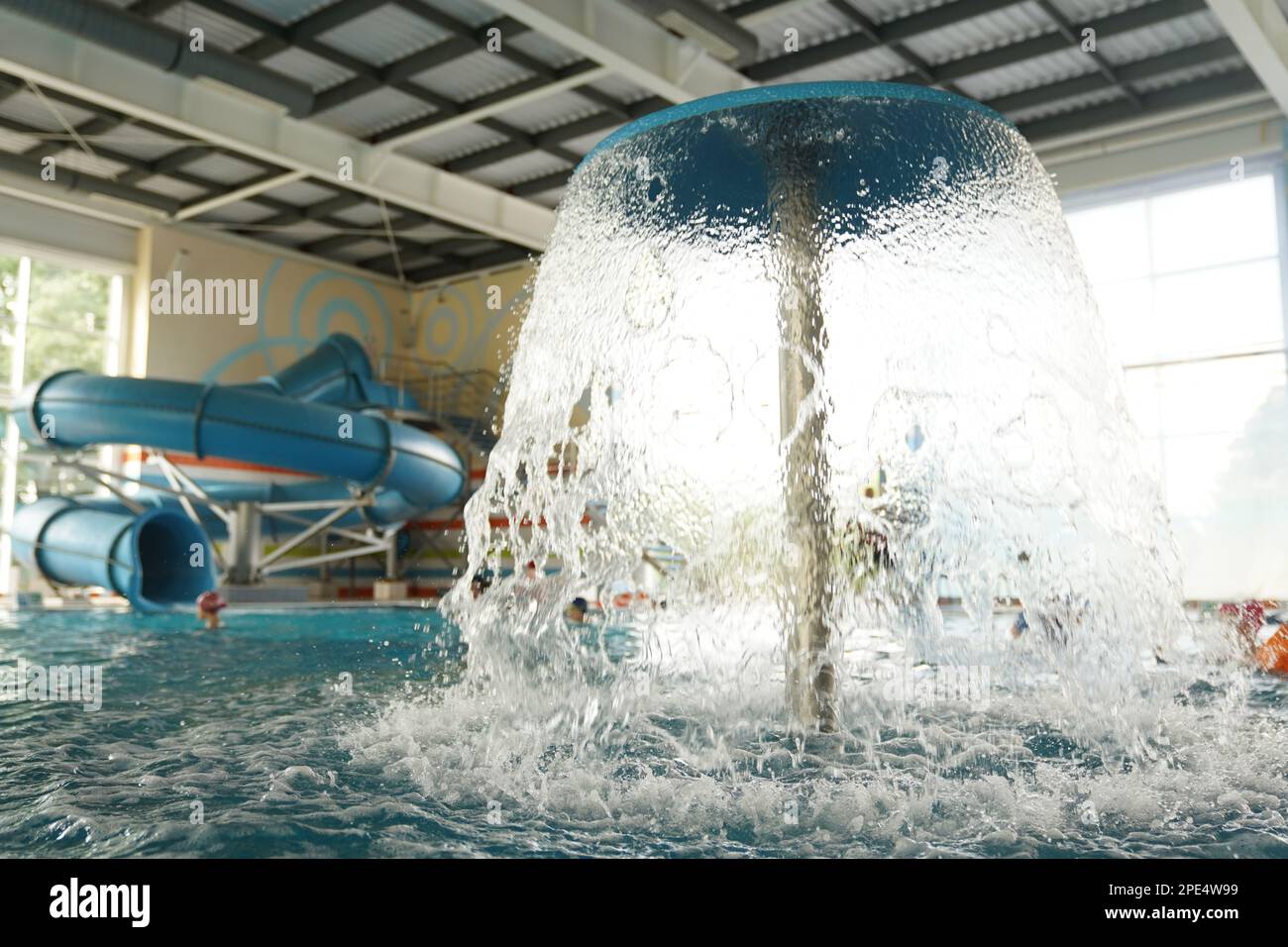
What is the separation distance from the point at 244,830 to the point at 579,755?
36.2 inches

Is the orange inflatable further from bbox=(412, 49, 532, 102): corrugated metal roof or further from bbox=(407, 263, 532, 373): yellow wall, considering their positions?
bbox=(407, 263, 532, 373): yellow wall

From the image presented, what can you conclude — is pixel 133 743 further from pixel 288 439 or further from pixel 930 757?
pixel 288 439

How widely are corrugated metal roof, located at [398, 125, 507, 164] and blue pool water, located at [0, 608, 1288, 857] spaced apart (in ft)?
29.8

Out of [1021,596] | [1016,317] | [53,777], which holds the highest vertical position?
[1016,317]

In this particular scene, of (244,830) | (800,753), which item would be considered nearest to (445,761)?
(244,830)

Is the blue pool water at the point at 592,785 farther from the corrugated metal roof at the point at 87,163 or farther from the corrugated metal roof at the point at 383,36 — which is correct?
the corrugated metal roof at the point at 87,163

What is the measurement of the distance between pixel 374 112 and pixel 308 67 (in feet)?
3.29

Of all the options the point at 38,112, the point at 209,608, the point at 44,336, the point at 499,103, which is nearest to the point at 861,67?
the point at 499,103

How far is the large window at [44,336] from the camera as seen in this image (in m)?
13.2

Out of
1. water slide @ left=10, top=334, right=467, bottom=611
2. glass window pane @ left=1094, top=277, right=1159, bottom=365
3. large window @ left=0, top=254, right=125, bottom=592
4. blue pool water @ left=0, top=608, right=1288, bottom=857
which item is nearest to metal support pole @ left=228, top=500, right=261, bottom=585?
water slide @ left=10, top=334, right=467, bottom=611

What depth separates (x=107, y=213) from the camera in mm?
13656

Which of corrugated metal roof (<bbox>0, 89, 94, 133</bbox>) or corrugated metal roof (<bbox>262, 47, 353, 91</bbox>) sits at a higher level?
corrugated metal roof (<bbox>0, 89, 94, 133</bbox>)

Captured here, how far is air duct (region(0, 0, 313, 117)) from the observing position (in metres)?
7.75

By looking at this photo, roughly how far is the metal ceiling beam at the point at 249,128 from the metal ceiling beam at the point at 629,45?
11.3ft
